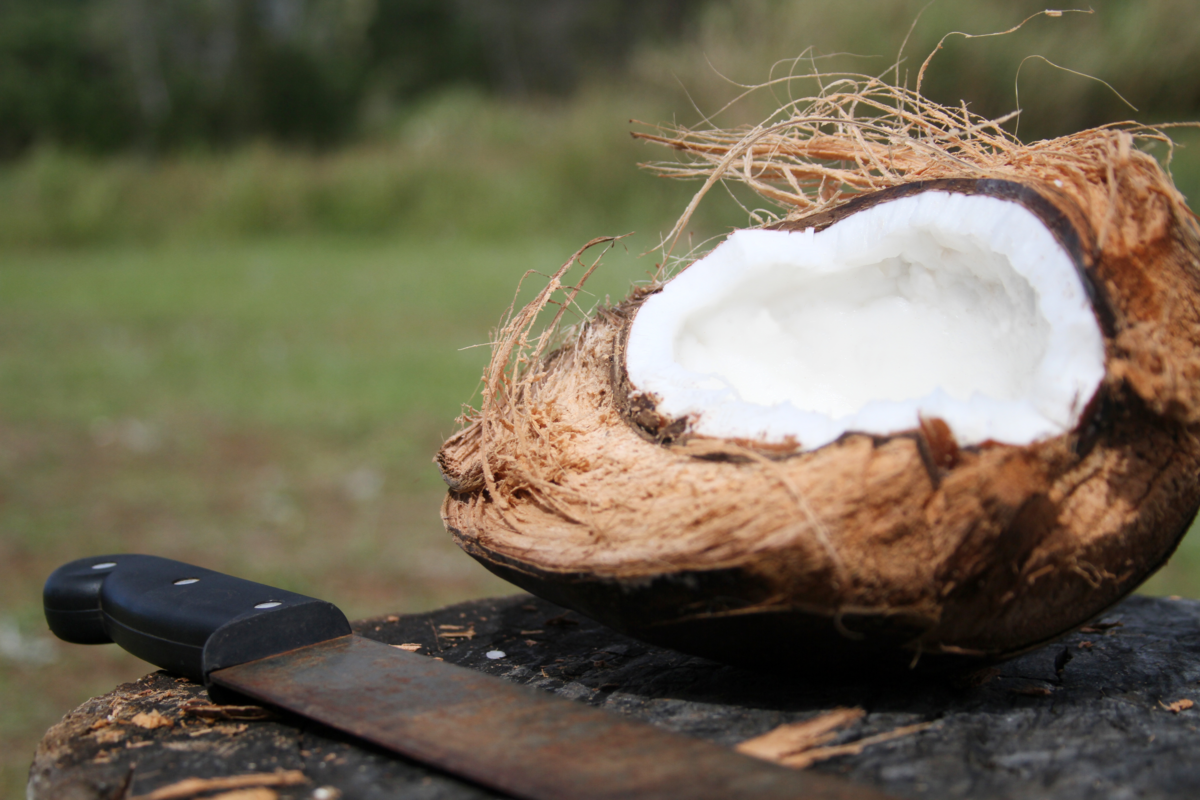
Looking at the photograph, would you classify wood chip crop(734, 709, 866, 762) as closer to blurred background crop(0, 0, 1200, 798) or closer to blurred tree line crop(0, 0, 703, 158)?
blurred background crop(0, 0, 1200, 798)

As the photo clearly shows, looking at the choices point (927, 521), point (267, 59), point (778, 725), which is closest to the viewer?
point (927, 521)

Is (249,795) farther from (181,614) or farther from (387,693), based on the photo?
(181,614)

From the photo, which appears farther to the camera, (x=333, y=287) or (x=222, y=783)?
(x=333, y=287)

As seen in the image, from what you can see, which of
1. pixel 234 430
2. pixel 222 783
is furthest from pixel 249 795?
pixel 234 430

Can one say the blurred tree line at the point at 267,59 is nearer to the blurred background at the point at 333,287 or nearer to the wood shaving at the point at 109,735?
the blurred background at the point at 333,287

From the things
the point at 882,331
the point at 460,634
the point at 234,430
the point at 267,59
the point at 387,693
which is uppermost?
the point at 267,59

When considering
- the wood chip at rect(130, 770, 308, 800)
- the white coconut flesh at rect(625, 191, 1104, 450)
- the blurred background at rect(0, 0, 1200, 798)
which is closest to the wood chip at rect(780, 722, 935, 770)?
the white coconut flesh at rect(625, 191, 1104, 450)

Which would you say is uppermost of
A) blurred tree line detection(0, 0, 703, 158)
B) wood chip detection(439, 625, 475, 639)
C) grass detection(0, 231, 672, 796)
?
blurred tree line detection(0, 0, 703, 158)
